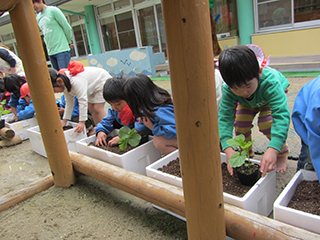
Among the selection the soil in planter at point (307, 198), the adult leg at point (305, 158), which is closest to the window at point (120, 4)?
the adult leg at point (305, 158)

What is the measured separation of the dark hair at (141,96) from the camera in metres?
1.90

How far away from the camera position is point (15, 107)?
173 inches

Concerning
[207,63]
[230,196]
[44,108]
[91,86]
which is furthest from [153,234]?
[91,86]

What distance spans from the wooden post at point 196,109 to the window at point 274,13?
703 cm

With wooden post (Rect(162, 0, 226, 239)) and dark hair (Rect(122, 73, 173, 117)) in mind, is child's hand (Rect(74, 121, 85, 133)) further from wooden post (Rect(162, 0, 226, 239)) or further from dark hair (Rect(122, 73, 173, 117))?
wooden post (Rect(162, 0, 226, 239))

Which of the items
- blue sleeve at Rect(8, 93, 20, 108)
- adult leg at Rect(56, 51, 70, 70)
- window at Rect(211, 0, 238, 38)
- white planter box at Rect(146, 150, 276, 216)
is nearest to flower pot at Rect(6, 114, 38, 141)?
blue sleeve at Rect(8, 93, 20, 108)

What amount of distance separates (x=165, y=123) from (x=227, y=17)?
22.0 ft

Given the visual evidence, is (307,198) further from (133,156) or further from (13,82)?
(13,82)

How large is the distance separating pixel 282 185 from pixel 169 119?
35.9 inches

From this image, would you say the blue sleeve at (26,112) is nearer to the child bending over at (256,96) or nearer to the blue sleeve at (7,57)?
the blue sleeve at (7,57)

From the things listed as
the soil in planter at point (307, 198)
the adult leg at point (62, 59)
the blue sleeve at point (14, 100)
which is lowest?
the soil in planter at point (307, 198)

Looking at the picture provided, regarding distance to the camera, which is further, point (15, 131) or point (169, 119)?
point (15, 131)

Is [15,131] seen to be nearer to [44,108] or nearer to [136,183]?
[44,108]

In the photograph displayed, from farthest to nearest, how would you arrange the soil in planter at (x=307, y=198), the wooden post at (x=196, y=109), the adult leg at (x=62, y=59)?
the adult leg at (x=62, y=59)
the soil in planter at (x=307, y=198)
the wooden post at (x=196, y=109)
